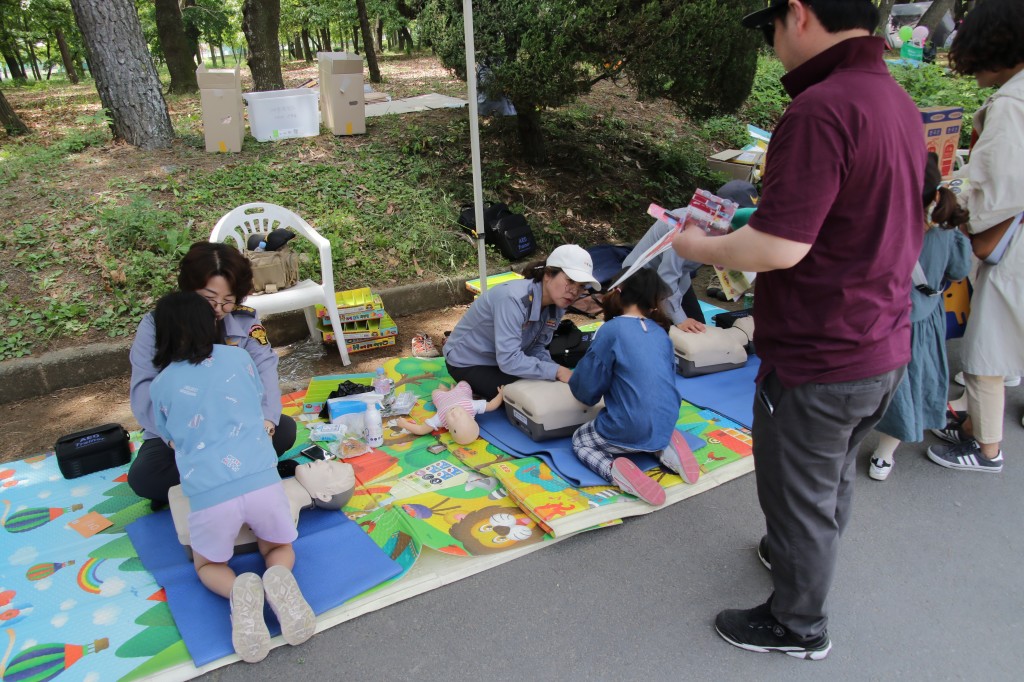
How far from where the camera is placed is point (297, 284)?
4367 mm

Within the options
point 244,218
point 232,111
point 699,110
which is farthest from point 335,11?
point 244,218

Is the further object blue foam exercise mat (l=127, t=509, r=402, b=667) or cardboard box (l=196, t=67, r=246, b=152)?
cardboard box (l=196, t=67, r=246, b=152)

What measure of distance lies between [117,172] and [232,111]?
3.83 ft

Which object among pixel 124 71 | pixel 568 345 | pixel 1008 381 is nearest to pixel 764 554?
pixel 568 345

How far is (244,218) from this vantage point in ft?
14.7

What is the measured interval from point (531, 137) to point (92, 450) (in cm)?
542

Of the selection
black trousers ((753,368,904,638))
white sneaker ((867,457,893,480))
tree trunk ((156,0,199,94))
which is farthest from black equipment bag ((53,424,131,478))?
tree trunk ((156,0,199,94))

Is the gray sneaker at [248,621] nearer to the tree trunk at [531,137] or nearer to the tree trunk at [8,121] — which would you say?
the tree trunk at [531,137]

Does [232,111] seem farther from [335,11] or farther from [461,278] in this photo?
→ [335,11]

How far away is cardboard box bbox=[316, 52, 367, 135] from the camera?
6613mm

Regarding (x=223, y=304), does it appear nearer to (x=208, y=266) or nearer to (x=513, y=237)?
(x=208, y=266)

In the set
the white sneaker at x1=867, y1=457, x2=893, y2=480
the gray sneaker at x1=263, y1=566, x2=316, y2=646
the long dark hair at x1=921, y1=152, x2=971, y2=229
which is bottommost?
the white sneaker at x1=867, y1=457, x2=893, y2=480

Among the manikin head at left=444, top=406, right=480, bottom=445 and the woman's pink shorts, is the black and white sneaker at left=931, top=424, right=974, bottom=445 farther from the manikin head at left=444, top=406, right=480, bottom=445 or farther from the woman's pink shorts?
the woman's pink shorts

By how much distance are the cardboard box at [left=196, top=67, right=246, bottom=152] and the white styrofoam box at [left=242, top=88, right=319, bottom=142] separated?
14.0 inches
